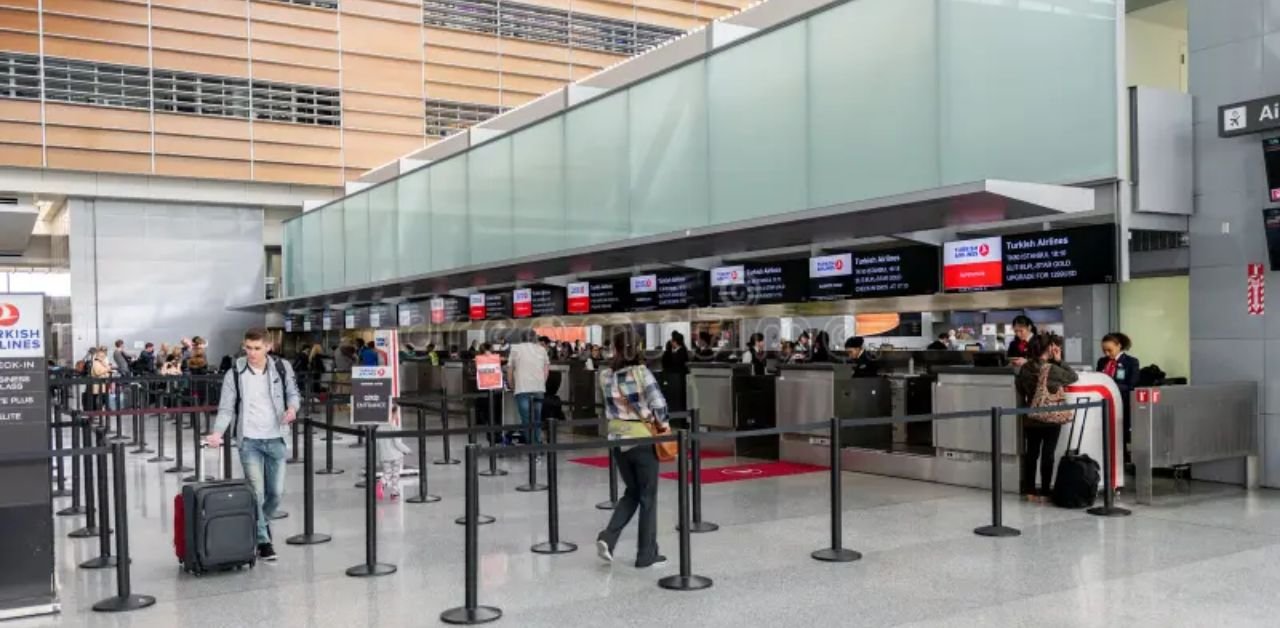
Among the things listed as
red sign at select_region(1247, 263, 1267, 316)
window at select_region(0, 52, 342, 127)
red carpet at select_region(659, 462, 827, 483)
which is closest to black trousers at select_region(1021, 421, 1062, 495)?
red sign at select_region(1247, 263, 1267, 316)

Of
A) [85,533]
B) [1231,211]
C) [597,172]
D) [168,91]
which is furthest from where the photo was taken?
[168,91]

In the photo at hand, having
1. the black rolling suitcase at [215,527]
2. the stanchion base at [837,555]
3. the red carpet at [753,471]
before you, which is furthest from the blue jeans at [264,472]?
the red carpet at [753,471]

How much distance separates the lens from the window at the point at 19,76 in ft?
87.4

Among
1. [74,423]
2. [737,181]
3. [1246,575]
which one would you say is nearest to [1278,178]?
[1246,575]

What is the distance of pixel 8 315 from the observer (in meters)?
6.48

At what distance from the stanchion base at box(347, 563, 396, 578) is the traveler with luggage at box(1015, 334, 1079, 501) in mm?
5665

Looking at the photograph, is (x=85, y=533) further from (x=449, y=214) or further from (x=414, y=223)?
(x=414, y=223)

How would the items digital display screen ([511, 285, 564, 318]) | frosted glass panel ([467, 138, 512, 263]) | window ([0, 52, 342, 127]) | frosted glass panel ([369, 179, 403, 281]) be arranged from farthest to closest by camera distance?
window ([0, 52, 342, 127]), frosted glass panel ([369, 179, 403, 281]), digital display screen ([511, 285, 564, 318]), frosted glass panel ([467, 138, 512, 263])

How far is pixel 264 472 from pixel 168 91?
79.5 feet

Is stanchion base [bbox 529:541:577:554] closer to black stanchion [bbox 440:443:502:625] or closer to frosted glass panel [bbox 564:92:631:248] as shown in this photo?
black stanchion [bbox 440:443:502:625]

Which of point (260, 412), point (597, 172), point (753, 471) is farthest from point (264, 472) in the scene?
point (597, 172)

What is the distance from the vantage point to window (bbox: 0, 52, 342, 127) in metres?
27.0

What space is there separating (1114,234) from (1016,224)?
4.96 ft

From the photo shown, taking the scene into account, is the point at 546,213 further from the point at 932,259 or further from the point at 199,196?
the point at 199,196
